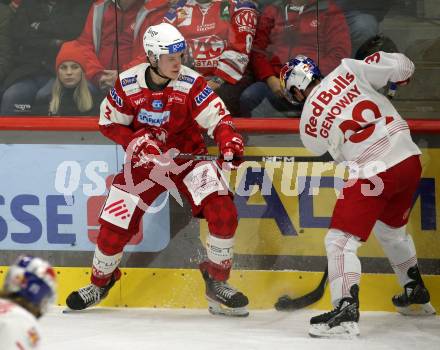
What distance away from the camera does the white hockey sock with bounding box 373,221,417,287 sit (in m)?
4.92

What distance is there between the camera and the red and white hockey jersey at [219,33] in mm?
5305

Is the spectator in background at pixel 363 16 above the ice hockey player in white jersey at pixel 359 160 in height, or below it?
above

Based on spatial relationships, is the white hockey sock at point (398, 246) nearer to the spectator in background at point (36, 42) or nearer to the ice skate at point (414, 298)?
the ice skate at point (414, 298)

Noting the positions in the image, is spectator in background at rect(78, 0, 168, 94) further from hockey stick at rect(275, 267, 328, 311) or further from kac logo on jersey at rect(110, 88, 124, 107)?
hockey stick at rect(275, 267, 328, 311)

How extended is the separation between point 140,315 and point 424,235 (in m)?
1.41

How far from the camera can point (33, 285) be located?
111 inches

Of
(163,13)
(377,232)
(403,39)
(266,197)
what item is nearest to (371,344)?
(377,232)

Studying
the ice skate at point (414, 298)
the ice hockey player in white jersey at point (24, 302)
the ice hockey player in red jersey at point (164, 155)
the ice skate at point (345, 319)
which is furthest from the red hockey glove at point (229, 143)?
the ice hockey player in white jersey at point (24, 302)

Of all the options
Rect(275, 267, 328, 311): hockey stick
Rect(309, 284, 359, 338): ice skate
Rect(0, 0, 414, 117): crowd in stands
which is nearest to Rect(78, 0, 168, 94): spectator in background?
Rect(0, 0, 414, 117): crowd in stands

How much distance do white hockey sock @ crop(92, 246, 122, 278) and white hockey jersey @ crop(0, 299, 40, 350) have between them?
7.74 feet

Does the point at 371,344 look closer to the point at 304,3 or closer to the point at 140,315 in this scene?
the point at 140,315

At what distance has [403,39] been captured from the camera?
5203 millimetres

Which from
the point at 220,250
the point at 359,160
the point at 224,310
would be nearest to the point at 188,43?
the point at 220,250

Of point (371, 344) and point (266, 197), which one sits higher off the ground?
point (266, 197)
